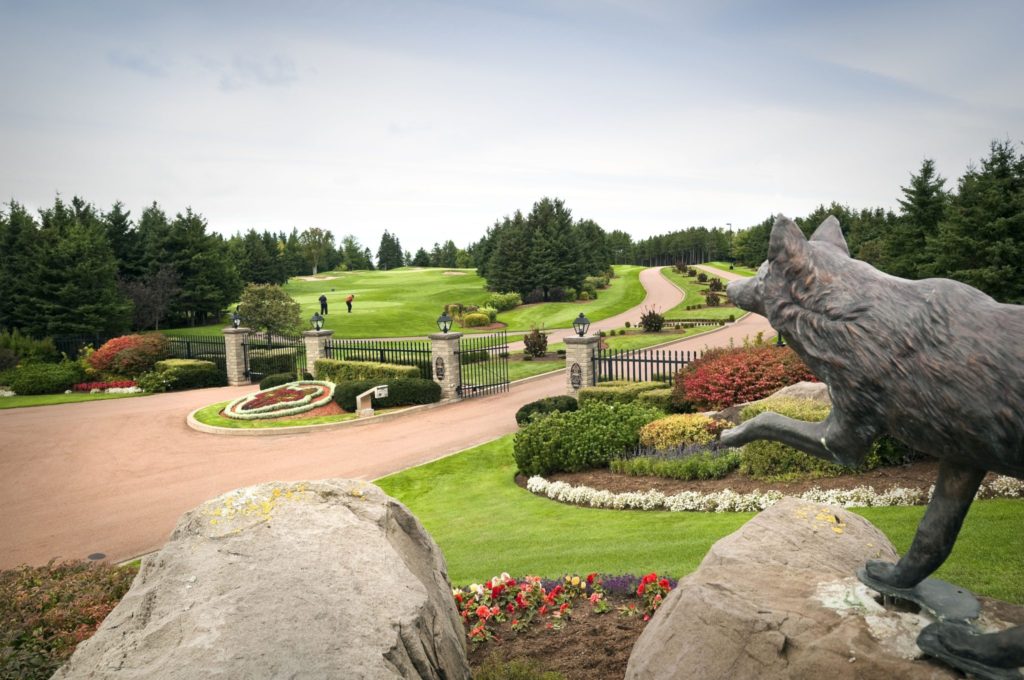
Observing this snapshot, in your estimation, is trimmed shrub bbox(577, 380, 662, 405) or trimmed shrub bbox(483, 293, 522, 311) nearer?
trimmed shrub bbox(577, 380, 662, 405)

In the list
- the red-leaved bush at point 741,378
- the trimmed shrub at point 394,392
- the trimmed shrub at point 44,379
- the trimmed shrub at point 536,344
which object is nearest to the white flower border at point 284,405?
the trimmed shrub at point 394,392

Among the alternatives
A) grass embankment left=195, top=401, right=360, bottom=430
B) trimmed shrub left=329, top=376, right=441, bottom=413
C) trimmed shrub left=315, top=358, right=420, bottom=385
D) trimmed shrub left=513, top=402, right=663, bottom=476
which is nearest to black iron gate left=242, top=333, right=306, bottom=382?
trimmed shrub left=315, top=358, right=420, bottom=385

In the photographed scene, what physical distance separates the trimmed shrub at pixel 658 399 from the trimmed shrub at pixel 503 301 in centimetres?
4015

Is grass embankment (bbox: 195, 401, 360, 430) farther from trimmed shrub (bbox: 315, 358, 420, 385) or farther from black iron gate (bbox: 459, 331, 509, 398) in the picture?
black iron gate (bbox: 459, 331, 509, 398)

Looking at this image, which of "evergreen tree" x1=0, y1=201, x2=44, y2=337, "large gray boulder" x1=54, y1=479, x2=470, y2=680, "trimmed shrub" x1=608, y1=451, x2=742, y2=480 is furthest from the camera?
"evergreen tree" x1=0, y1=201, x2=44, y2=337

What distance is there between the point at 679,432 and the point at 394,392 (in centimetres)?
1116

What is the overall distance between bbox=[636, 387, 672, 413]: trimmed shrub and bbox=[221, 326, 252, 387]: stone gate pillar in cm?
1908

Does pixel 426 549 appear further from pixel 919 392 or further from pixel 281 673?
pixel 919 392

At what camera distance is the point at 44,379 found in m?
27.9

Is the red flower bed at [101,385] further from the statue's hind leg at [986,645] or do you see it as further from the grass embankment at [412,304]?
the statue's hind leg at [986,645]

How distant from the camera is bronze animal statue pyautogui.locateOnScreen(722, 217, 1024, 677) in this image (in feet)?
10.2

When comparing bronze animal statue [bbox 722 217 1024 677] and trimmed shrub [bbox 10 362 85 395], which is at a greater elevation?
bronze animal statue [bbox 722 217 1024 677]

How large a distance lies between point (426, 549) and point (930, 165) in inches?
1714

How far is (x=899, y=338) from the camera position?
10.8 feet
